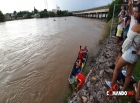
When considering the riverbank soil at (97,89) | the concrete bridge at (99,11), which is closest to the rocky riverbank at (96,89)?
the riverbank soil at (97,89)

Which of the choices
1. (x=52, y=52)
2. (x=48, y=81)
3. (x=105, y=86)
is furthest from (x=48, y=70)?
(x=105, y=86)

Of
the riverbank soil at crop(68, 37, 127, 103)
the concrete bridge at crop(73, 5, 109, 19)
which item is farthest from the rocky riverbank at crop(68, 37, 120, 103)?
the concrete bridge at crop(73, 5, 109, 19)


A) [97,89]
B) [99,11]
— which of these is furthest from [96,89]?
[99,11]

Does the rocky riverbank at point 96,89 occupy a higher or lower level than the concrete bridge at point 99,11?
lower

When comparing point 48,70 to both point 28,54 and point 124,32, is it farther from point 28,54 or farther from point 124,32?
point 124,32

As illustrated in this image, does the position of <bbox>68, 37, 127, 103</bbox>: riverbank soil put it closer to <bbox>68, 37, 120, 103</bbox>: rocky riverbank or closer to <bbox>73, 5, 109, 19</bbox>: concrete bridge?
<bbox>68, 37, 120, 103</bbox>: rocky riverbank

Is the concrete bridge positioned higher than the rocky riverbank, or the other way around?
the concrete bridge

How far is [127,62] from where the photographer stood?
313cm

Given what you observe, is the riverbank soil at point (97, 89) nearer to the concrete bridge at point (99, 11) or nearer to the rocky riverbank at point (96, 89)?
the rocky riverbank at point (96, 89)

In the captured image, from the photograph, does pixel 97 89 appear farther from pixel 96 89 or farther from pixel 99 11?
pixel 99 11

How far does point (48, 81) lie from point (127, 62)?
6196mm

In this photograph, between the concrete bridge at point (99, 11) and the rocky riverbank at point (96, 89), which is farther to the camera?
the concrete bridge at point (99, 11)

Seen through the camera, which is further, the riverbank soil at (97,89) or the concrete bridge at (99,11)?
the concrete bridge at (99,11)

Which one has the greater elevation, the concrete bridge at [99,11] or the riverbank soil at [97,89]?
the concrete bridge at [99,11]
